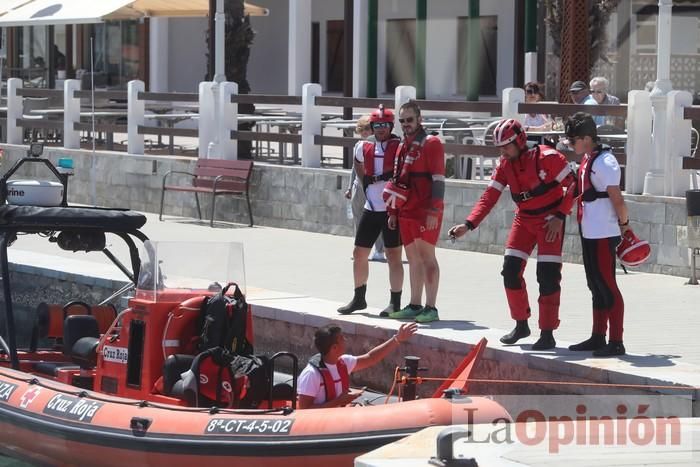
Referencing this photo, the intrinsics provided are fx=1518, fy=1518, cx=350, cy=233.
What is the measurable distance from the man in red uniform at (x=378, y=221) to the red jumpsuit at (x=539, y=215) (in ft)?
5.17

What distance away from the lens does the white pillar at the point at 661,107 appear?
1436cm

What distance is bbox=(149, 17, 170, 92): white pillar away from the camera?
98.7 feet

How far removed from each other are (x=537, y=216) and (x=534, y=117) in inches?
258

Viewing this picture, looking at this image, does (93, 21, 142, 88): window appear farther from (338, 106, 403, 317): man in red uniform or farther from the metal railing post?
(338, 106, 403, 317): man in red uniform

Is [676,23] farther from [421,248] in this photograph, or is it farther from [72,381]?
[72,381]

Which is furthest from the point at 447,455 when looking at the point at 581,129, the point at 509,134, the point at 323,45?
the point at 323,45

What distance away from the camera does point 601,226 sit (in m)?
9.71

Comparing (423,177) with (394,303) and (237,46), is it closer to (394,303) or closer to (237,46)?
(394,303)

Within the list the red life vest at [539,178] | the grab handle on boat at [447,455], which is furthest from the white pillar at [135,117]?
the grab handle on boat at [447,455]

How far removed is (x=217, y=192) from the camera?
1866 cm

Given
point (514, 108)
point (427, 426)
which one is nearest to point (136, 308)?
point (427, 426)

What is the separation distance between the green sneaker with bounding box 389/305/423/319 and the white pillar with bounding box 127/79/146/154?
1063 centimetres

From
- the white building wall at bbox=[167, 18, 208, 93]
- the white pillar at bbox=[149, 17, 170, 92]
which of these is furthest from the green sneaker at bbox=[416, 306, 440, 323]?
the white building wall at bbox=[167, 18, 208, 93]

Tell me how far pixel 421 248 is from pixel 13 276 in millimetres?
5504
